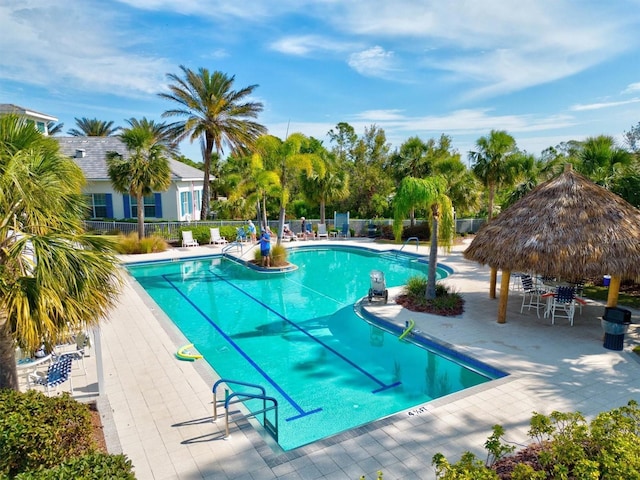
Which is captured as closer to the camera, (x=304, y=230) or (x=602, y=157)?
(x=602, y=157)

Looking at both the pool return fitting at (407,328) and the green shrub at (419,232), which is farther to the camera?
the green shrub at (419,232)

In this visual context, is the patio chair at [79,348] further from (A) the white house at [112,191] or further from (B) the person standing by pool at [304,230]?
(B) the person standing by pool at [304,230]

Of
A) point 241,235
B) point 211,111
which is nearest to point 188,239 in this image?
point 241,235

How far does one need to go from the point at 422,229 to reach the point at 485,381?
17960 millimetres

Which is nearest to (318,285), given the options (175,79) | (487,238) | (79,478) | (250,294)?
(250,294)

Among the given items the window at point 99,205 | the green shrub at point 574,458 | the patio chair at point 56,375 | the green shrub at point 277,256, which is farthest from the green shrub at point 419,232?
the patio chair at point 56,375

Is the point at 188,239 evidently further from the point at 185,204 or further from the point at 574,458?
the point at 574,458

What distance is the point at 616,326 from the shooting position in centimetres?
879

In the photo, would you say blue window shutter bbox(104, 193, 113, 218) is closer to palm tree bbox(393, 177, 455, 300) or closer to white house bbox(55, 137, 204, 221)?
white house bbox(55, 137, 204, 221)

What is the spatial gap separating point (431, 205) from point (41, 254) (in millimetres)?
9473

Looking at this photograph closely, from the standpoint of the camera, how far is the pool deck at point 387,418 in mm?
5117

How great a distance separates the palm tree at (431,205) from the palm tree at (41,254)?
7.86 metres

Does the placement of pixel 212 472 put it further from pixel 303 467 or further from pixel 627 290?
pixel 627 290

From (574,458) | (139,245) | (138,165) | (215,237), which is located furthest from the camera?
(215,237)
